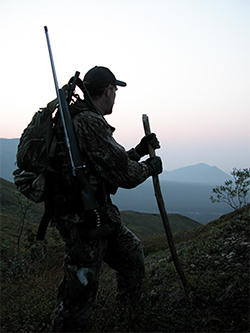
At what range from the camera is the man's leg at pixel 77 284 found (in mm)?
2836

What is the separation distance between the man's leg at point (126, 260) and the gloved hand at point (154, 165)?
814mm

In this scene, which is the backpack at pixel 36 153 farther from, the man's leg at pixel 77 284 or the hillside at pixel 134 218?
the hillside at pixel 134 218

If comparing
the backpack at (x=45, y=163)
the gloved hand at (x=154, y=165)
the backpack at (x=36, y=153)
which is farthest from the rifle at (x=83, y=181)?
the gloved hand at (x=154, y=165)

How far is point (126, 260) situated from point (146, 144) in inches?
65.8

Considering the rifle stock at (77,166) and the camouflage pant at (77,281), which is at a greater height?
the rifle stock at (77,166)

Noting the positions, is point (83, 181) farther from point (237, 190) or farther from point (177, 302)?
point (237, 190)

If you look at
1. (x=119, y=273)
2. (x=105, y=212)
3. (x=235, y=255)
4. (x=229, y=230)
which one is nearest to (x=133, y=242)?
(x=119, y=273)

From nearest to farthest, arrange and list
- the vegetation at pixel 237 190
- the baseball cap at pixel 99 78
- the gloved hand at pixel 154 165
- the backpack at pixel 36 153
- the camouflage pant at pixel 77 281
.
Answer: the camouflage pant at pixel 77 281 → the backpack at pixel 36 153 → the baseball cap at pixel 99 78 → the gloved hand at pixel 154 165 → the vegetation at pixel 237 190

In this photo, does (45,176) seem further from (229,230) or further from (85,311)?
(229,230)

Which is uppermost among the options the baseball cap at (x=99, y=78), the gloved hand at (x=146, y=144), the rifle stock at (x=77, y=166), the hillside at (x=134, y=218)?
the baseball cap at (x=99, y=78)

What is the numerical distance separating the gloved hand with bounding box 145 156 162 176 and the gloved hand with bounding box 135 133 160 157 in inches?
11.3

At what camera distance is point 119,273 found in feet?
12.1

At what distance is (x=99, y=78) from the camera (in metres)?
3.34

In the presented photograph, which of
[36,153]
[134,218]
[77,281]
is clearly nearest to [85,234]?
[77,281]
